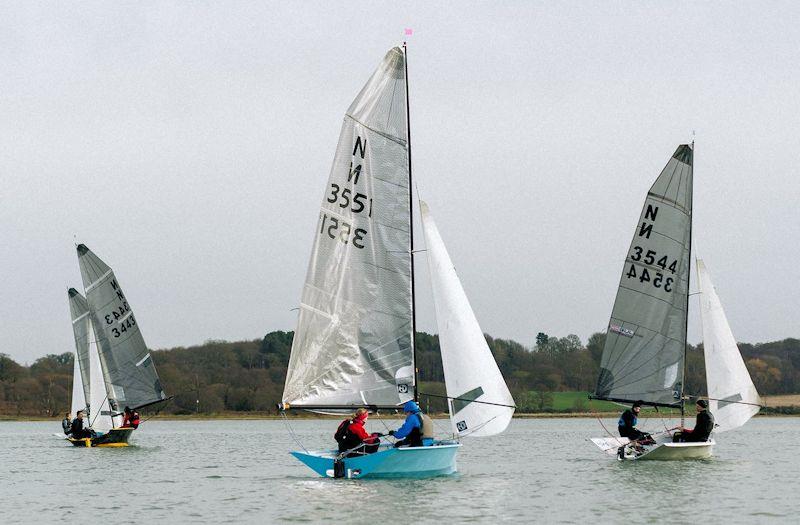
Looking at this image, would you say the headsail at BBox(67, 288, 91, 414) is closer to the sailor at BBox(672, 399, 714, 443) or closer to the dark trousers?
the dark trousers

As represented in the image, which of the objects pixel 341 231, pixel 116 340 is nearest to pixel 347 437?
pixel 341 231

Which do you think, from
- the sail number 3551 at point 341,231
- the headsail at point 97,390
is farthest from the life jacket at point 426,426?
the headsail at point 97,390

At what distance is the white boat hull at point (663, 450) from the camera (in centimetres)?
2872

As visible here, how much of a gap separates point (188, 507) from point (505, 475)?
30.0 feet

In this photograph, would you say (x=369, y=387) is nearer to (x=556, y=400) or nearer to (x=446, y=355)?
(x=446, y=355)

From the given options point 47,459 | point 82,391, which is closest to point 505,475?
point 47,459

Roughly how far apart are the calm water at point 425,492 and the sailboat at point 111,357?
→ 8283mm

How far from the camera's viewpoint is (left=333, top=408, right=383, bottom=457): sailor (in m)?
24.2

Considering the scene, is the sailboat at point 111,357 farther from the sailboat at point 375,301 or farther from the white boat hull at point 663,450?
the sailboat at point 375,301

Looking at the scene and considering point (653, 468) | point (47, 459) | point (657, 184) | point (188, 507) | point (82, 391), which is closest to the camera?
point (188, 507)

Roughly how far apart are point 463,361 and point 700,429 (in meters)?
7.59

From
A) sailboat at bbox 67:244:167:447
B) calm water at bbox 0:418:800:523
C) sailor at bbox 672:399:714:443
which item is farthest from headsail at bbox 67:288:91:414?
sailor at bbox 672:399:714:443

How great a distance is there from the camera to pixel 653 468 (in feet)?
93.9

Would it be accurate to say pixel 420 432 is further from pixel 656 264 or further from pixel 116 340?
pixel 116 340
